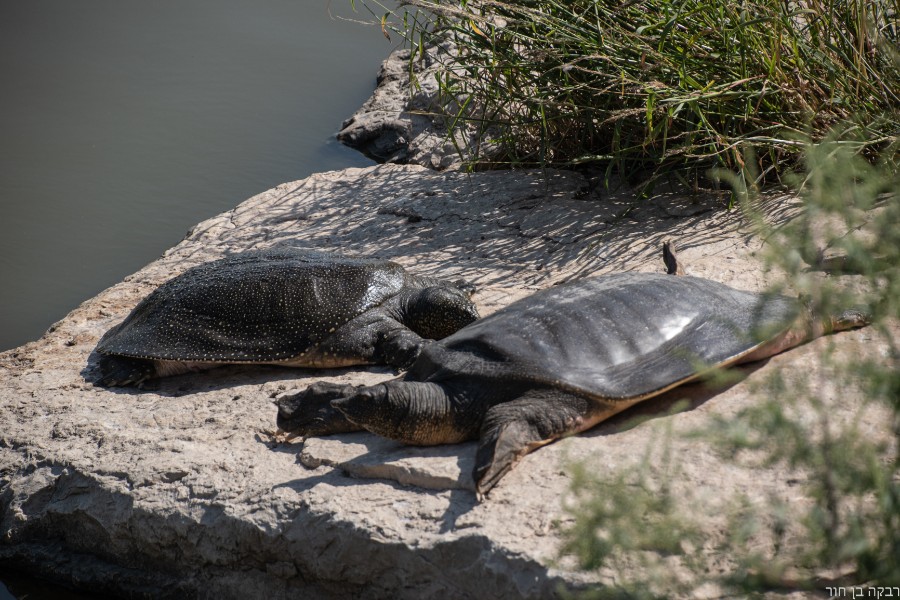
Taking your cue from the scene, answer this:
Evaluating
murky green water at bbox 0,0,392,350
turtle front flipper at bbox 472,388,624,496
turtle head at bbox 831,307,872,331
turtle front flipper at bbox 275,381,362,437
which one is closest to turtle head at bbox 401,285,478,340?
turtle front flipper at bbox 275,381,362,437

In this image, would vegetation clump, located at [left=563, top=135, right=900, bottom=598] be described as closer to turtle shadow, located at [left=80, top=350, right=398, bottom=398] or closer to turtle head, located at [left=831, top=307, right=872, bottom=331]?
turtle head, located at [left=831, top=307, right=872, bottom=331]

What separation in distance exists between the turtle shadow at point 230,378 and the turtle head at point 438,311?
238 millimetres

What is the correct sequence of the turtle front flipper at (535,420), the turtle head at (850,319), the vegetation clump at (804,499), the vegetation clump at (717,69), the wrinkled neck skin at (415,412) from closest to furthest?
the vegetation clump at (804,499) → the turtle front flipper at (535,420) → the wrinkled neck skin at (415,412) → the turtle head at (850,319) → the vegetation clump at (717,69)

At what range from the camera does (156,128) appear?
6.48 metres

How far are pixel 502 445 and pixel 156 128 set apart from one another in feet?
15.7

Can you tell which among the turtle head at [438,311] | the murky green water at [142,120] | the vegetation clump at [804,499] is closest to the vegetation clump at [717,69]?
the turtle head at [438,311]

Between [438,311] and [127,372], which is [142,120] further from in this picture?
[438,311]

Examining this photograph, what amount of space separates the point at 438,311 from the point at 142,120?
3.91 meters

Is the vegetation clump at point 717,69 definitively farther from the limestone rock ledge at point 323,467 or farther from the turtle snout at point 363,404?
the turtle snout at point 363,404

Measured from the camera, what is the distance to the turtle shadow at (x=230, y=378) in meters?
3.44

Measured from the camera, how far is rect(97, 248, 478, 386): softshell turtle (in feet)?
11.3

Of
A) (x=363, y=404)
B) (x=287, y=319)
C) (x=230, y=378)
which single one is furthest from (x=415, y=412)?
(x=230, y=378)

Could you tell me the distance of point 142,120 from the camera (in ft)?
21.6

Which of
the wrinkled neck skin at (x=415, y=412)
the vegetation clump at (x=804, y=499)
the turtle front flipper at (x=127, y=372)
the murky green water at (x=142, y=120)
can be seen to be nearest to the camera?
the vegetation clump at (x=804, y=499)
